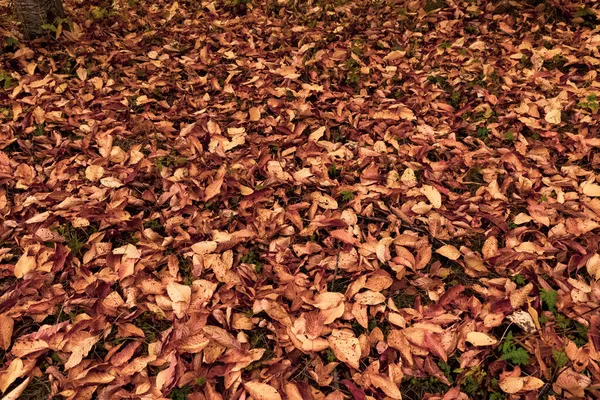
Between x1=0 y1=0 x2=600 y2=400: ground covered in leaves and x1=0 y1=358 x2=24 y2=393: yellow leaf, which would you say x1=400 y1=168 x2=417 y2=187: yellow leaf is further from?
x1=0 y1=358 x2=24 y2=393: yellow leaf

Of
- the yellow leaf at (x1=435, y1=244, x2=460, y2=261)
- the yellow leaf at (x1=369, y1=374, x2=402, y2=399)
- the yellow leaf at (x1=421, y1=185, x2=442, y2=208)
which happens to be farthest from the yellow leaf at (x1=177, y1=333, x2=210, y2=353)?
the yellow leaf at (x1=421, y1=185, x2=442, y2=208)

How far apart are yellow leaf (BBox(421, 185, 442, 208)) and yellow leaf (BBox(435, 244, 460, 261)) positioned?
28cm

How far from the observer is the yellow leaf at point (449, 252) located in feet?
7.21

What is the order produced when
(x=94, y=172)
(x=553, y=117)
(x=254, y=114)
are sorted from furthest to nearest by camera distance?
(x=254, y=114) < (x=553, y=117) < (x=94, y=172)

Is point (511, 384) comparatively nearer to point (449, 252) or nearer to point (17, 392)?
point (449, 252)

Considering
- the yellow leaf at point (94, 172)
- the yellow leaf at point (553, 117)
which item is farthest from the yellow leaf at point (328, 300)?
the yellow leaf at point (553, 117)

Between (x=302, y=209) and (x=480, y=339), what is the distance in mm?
1116

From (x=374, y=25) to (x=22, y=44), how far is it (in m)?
2.92

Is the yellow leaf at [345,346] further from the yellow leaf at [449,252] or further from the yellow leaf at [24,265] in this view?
the yellow leaf at [24,265]

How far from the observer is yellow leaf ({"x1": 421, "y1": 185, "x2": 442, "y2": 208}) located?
244 cm

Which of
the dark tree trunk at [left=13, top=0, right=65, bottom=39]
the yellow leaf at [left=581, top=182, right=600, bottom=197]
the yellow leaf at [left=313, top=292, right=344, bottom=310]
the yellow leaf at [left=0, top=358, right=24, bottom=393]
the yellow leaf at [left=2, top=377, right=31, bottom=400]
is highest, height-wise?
the dark tree trunk at [left=13, top=0, right=65, bottom=39]

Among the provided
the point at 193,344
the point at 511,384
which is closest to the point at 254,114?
the point at 193,344

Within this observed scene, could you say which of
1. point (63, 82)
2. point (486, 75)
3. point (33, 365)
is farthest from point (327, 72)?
point (33, 365)

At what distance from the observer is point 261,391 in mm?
1702
